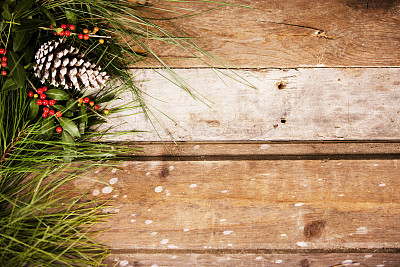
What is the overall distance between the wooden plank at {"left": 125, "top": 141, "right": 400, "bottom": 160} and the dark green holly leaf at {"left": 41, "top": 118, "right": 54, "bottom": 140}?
201mm

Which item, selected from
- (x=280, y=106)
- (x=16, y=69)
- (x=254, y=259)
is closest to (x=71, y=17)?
(x=16, y=69)

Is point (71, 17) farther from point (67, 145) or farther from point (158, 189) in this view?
point (158, 189)

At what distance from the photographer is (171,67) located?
71 cm

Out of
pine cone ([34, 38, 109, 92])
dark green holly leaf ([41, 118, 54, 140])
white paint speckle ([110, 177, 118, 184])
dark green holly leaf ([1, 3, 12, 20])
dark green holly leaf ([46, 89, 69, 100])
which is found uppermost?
dark green holly leaf ([1, 3, 12, 20])

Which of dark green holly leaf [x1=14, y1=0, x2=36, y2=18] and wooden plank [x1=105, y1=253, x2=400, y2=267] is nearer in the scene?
dark green holly leaf [x1=14, y1=0, x2=36, y2=18]

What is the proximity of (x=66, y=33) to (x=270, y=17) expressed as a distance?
1.66 feet

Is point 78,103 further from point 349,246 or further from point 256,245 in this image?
point 349,246

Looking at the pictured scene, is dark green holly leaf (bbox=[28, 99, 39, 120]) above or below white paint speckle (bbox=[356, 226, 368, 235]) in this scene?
above

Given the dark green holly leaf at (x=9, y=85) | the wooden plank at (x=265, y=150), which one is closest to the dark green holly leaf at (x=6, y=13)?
the dark green holly leaf at (x=9, y=85)

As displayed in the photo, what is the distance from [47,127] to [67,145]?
0.20 feet

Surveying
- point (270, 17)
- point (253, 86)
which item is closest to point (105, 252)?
point (253, 86)

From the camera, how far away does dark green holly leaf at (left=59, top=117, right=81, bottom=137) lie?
2.12 feet

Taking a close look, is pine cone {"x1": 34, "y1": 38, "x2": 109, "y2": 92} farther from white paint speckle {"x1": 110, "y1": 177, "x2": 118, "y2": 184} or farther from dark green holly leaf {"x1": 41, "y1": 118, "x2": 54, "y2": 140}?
white paint speckle {"x1": 110, "y1": 177, "x2": 118, "y2": 184}

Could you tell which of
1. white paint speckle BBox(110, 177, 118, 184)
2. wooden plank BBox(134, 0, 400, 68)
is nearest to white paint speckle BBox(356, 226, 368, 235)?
wooden plank BBox(134, 0, 400, 68)
